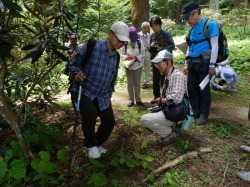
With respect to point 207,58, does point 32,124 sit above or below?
below

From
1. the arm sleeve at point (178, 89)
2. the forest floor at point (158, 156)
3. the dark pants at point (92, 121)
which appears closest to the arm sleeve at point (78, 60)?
the dark pants at point (92, 121)


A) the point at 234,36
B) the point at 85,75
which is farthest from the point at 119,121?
the point at 234,36

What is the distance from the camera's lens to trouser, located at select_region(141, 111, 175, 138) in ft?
9.71

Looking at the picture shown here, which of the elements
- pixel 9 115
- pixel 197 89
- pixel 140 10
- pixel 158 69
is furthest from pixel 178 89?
pixel 140 10

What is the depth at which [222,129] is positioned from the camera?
3521 mm

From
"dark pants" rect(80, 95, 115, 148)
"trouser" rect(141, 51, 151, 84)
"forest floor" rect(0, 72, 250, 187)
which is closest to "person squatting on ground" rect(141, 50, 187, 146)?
"forest floor" rect(0, 72, 250, 187)

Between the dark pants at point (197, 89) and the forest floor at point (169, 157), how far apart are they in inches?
12.6

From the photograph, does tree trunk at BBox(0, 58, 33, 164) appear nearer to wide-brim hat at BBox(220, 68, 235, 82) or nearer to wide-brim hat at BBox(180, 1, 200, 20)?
Result: wide-brim hat at BBox(180, 1, 200, 20)

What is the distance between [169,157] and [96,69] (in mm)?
1621

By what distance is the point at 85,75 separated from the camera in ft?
8.69

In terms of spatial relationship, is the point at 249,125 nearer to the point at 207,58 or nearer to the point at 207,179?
the point at 207,58

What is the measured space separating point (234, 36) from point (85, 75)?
13631 millimetres

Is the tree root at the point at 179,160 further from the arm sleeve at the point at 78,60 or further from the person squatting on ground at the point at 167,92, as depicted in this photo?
the arm sleeve at the point at 78,60

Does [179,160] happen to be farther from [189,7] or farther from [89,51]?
[189,7]
